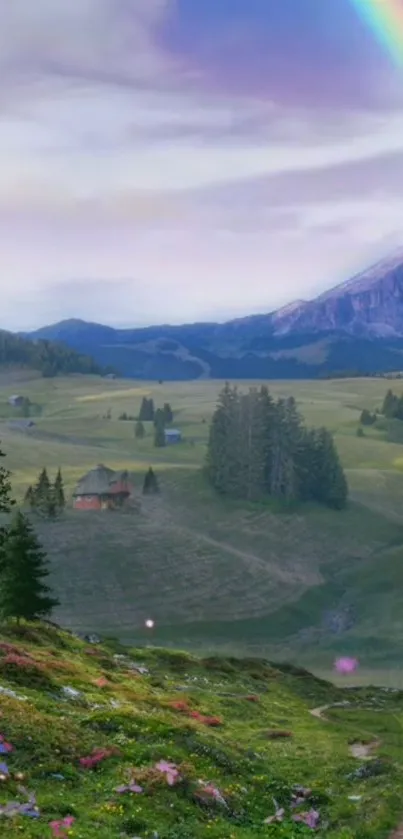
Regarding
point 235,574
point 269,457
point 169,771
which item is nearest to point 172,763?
point 169,771

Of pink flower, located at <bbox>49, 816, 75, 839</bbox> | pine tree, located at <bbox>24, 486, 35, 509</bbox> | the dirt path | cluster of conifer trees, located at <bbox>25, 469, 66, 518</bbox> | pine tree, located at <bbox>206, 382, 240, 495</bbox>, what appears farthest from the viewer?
pine tree, located at <bbox>206, 382, 240, 495</bbox>

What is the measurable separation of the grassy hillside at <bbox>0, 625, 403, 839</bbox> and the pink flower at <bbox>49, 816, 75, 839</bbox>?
0.16 ft

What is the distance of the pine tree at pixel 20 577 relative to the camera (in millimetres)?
59875

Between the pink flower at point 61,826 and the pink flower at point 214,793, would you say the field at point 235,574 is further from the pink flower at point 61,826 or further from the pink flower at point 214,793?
the pink flower at point 61,826

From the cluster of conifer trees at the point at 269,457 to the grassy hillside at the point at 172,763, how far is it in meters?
110

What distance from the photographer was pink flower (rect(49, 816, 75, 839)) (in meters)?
19.8

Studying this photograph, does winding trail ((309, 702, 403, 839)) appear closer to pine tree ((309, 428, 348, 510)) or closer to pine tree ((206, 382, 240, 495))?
pine tree ((309, 428, 348, 510))

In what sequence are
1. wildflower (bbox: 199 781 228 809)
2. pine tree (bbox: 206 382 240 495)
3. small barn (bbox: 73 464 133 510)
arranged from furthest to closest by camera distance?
pine tree (bbox: 206 382 240 495)
small barn (bbox: 73 464 133 510)
wildflower (bbox: 199 781 228 809)

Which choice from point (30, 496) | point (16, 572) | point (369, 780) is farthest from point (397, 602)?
point (369, 780)

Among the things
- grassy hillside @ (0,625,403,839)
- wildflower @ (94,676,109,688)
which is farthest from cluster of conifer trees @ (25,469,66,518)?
wildflower @ (94,676,109,688)

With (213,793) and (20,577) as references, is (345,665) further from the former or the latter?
(213,793)

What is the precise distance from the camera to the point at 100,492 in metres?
140

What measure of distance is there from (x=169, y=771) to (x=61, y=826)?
21.4 feet

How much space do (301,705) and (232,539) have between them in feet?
259
